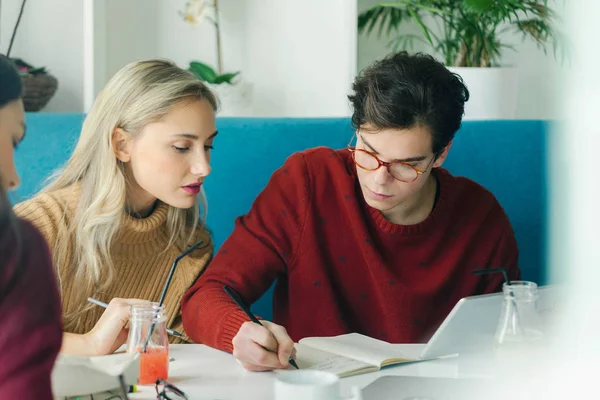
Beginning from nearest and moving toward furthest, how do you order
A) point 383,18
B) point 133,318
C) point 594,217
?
point 594,217, point 133,318, point 383,18

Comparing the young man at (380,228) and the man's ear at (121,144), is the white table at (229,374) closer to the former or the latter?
the young man at (380,228)

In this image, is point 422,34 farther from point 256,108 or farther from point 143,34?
point 143,34

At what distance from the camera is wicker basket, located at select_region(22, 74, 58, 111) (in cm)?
193

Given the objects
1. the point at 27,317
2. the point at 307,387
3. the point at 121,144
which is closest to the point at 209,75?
the point at 121,144

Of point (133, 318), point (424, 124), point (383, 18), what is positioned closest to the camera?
point (133, 318)

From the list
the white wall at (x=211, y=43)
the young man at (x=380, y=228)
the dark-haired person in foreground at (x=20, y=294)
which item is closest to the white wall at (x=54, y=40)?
the white wall at (x=211, y=43)

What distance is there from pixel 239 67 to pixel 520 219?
0.93 meters

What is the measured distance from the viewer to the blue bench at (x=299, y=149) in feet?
5.90

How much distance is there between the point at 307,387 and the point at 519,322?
405 mm

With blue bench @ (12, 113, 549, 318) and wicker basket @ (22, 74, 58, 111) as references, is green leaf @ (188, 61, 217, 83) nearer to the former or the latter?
blue bench @ (12, 113, 549, 318)

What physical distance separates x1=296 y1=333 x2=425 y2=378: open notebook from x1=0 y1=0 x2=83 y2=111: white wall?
1.31 m

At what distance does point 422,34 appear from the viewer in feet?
7.40

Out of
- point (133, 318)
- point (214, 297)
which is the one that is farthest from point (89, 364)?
point (214, 297)

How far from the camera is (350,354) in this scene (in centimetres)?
107
